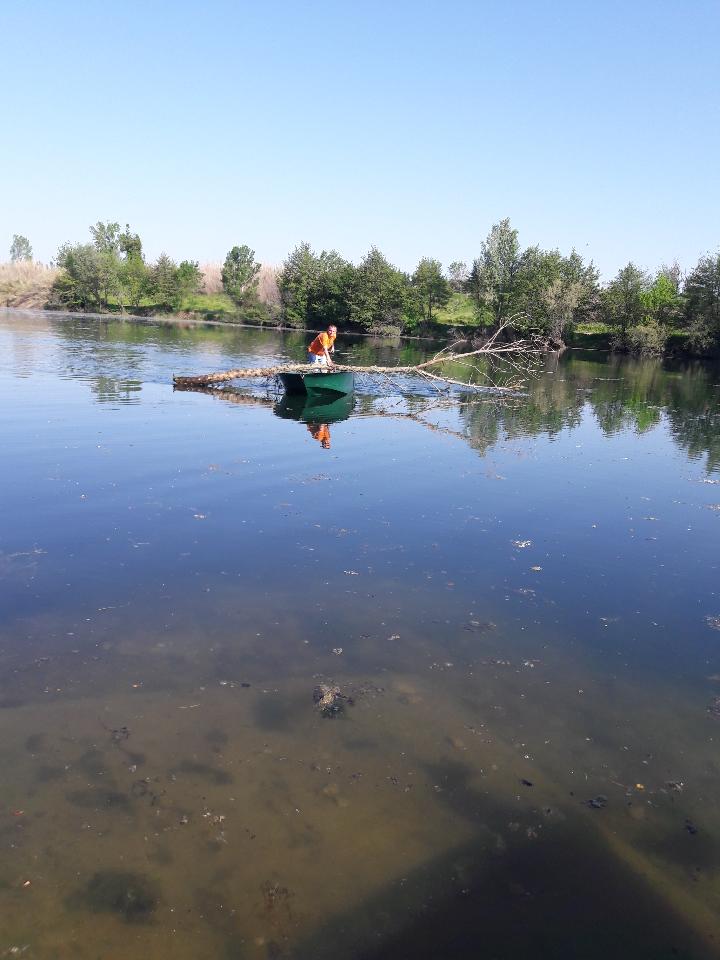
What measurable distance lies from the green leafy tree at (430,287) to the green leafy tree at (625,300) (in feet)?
72.5

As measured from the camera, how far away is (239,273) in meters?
109

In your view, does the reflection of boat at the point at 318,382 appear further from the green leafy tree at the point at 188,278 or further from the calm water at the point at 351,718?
the green leafy tree at the point at 188,278

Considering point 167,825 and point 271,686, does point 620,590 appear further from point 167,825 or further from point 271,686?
point 167,825

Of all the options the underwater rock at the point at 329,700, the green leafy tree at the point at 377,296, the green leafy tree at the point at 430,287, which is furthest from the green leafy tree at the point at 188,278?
the underwater rock at the point at 329,700

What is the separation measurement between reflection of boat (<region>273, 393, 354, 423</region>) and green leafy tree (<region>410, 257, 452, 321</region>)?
233ft

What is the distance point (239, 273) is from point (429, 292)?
35238mm

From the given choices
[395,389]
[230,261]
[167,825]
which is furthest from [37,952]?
[230,261]

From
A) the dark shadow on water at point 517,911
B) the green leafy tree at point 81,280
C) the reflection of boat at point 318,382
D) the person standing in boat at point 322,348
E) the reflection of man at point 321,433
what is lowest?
the dark shadow on water at point 517,911

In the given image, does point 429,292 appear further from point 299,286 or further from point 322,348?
point 322,348

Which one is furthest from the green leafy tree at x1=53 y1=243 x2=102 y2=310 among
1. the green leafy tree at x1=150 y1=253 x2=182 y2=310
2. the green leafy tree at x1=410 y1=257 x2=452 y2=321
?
the green leafy tree at x1=410 y1=257 x2=452 y2=321

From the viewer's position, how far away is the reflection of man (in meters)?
16.7

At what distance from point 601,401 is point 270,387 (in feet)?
49.8

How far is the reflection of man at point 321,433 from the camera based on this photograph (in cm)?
1672

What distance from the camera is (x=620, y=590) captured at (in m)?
8.64
